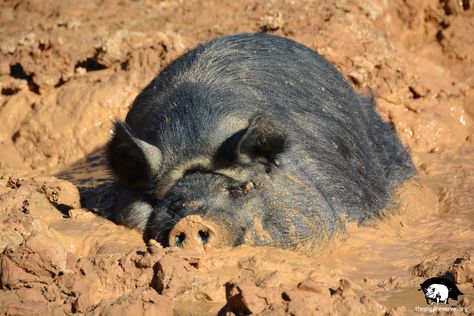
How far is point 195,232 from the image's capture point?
5027 millimetres

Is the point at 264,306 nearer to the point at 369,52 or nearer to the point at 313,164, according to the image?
the point at 313,164

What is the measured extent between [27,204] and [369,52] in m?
4.90

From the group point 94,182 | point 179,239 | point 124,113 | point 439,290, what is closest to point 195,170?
point 179,239

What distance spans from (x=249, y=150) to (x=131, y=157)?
0.81 metres

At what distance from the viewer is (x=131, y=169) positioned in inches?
223

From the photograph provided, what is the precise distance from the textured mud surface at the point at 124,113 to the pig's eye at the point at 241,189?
0.42m

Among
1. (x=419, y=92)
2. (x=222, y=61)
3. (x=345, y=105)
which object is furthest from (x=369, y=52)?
(x=222, y=61)

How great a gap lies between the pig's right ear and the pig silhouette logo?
6.40ft

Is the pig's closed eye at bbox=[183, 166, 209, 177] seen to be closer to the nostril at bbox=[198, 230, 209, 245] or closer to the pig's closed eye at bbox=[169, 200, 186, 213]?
the pig's closed eye at bbox=[169, 200, 186, 213]

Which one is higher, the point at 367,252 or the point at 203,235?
the point at 367,252

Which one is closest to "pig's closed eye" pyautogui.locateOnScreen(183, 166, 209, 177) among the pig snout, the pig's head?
the pig's head

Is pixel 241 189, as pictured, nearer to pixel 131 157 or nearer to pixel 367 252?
pixel 131 157

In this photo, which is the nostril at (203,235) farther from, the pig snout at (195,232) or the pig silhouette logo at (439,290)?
the pig silhouette logo at (439,290)

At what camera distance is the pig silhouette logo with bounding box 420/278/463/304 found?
4262 millimetres
